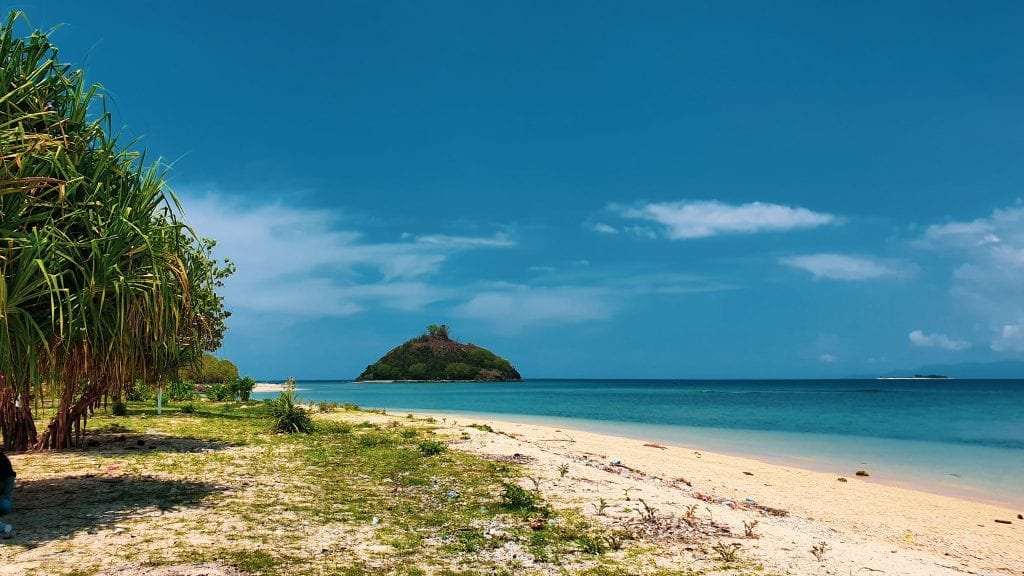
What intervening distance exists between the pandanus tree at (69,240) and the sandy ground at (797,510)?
7.60 meters

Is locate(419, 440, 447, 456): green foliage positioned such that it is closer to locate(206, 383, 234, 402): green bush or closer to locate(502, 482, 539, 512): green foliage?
locate(502, 482, 539, 512): green foliage

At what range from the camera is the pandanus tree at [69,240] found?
793 centimetres

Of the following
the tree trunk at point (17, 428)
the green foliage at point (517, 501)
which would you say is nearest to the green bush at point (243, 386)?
the tree trunk at point (17, 428)

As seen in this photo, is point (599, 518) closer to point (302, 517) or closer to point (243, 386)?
point (302, 517)

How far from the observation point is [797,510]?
1371cm

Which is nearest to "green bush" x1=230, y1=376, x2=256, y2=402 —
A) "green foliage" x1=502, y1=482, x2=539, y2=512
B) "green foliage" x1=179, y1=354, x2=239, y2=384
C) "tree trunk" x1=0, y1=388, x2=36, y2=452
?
"tree trunk" x1=0, y1=388, x2=36, y2=452

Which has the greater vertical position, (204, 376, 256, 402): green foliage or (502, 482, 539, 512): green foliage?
(204, 376, 256, 402): green foliage

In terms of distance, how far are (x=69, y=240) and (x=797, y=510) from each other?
1466cm

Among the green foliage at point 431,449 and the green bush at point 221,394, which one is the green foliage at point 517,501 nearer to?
the green foliage at point 431,449

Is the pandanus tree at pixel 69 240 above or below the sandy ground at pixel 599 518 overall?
above

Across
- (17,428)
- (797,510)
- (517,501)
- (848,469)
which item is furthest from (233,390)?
(797,510)

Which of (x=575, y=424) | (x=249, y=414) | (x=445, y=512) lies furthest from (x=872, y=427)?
(x=445, y=512)

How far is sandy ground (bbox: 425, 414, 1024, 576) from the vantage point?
8.50 m

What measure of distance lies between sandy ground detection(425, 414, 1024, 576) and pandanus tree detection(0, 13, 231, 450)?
299 inches
